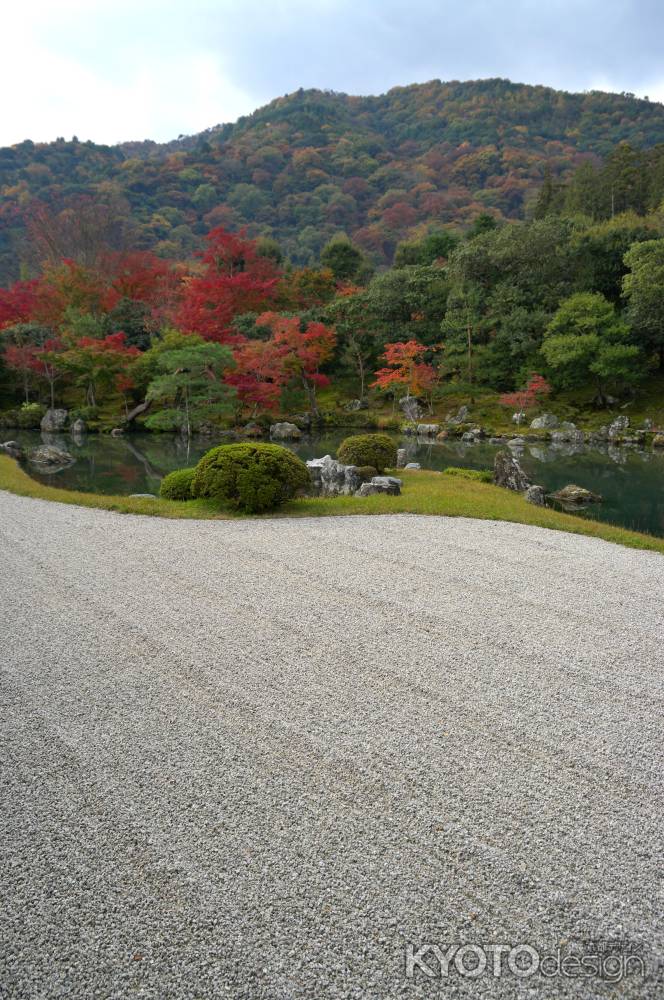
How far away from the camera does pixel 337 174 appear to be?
79.2m

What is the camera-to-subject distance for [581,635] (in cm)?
441

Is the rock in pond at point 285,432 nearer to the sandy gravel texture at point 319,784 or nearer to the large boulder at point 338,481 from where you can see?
the large boulder at point 338,481

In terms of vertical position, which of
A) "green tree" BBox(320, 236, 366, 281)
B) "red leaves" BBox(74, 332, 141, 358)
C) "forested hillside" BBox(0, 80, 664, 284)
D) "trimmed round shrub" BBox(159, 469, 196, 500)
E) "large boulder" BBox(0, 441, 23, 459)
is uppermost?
"forested hillside" BBox(0, 80, 664, 284)

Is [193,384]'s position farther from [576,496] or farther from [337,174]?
[337,174]

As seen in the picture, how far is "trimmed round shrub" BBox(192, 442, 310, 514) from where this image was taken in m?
8.77

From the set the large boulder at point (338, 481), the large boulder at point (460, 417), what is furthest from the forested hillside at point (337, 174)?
the large boulder at point (338, 481)

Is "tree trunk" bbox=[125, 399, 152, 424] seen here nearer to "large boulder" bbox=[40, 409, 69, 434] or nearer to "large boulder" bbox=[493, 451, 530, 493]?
"large boulder" bbox=[40, 409, 69, 434]

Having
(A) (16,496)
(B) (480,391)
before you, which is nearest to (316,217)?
(B) (480,391)

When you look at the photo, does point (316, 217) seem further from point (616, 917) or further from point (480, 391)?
point (616, 917)

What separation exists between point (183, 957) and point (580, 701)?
260cm

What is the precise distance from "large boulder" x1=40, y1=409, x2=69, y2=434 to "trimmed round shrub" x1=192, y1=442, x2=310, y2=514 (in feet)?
65.7

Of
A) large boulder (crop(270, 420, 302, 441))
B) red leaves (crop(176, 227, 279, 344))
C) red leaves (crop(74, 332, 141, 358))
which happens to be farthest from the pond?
red leaves (crop(176, 227, 279, 344))

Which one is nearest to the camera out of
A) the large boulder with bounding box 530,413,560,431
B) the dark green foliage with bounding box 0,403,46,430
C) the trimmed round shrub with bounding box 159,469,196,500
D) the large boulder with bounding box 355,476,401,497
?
the trimmed round shrub with bounding box 159,469,196,500

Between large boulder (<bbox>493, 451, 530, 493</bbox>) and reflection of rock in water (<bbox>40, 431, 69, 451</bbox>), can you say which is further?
reflection of rock in water (<bbox>40, 431, 69, 451</bbox>)
